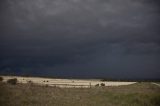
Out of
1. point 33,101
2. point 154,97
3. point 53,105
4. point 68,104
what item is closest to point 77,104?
point 68,104

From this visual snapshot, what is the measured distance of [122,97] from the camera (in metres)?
37.4

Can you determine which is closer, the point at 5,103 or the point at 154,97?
the point at 5,103

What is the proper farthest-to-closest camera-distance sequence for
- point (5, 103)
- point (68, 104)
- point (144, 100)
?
point (144, 100), point (68, 104), point (5, 103)

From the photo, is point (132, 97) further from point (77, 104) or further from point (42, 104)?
point (42, 104)

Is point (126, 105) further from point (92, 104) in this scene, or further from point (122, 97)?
point (122, 97)

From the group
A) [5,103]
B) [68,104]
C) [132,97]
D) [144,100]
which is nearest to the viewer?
[5,103]

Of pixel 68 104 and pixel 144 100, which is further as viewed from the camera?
pixel 144 100

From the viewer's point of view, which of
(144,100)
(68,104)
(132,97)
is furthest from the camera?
(132,97)

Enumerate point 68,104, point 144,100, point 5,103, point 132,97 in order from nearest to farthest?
point 5,103 → point 68,104 → point 144,100 → point 132,97

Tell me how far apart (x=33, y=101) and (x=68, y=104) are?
4.17 m

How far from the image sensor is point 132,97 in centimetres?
3572

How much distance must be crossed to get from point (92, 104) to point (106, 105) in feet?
5.18

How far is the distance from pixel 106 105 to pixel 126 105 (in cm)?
231

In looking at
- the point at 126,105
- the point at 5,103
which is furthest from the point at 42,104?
the point at 126,105
